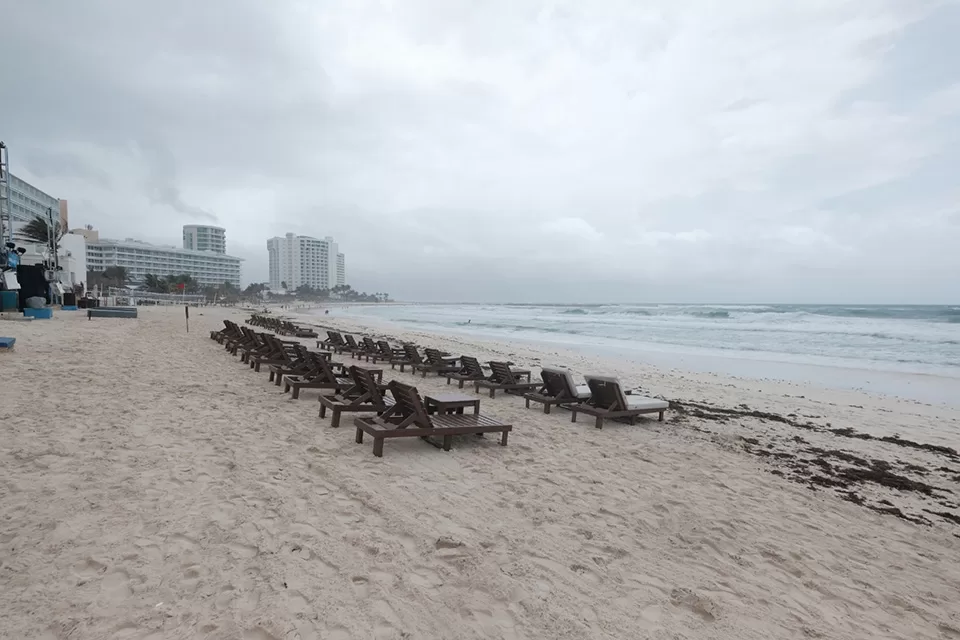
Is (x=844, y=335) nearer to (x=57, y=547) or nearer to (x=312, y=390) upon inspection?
(x=312, y=390)

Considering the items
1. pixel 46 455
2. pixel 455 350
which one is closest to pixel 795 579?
pixel 46 455

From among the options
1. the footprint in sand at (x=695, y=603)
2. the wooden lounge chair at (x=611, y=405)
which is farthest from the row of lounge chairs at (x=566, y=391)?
the footprint in sand at (x=695, y=603)

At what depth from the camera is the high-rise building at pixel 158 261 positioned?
11656 cm

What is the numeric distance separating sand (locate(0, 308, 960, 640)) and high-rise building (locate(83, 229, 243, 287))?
12800 centimetres

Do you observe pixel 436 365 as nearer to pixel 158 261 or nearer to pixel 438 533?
pixel 438 533

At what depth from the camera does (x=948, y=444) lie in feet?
25.6

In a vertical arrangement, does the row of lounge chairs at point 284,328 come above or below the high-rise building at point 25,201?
below

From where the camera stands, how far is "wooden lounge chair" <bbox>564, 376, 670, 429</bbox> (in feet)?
25.2

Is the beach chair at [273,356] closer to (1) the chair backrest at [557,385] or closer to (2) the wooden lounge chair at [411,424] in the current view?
(2) the wooden lounge chair at [411,424]

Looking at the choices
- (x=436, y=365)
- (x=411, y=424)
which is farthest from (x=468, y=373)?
(x=411, y=424)

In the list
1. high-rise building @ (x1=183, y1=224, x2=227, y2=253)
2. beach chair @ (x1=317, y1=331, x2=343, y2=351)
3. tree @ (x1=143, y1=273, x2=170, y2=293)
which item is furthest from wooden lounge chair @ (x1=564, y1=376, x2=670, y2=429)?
high-rise building @ (x1=183, y1=224, x2=227, y2=253)

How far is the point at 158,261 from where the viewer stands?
127m

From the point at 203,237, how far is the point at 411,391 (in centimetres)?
19494

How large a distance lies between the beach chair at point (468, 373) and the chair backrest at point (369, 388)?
3752 mm
